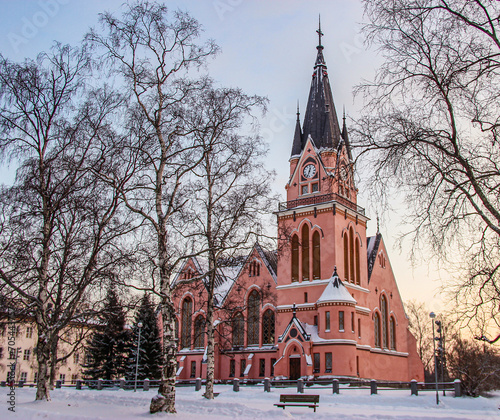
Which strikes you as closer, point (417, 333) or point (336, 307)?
point (336, 307)

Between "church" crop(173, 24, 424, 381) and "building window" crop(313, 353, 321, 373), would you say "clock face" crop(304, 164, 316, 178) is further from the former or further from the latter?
"building window" crop(313, 353, 321, 373)

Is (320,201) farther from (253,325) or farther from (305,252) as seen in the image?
(253,325)

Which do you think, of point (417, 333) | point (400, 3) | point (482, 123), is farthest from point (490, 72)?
point (417, 333)

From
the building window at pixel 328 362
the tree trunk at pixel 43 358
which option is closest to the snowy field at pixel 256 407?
the tree trunk at pixel 43 358

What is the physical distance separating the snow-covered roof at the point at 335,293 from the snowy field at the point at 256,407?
944 cm

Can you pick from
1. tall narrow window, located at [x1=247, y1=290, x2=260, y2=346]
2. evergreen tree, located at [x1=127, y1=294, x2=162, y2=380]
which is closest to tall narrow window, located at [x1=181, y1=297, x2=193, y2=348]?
evergreen tree, located at [x1=127, y1=294, x2=162, y2=380]

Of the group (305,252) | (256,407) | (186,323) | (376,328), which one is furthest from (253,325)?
(256,407)

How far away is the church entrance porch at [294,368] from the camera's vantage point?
40656 millimetres

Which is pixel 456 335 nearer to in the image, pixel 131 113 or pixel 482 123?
pixel 482 123

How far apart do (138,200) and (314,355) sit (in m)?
25.0

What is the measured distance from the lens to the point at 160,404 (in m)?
15.6

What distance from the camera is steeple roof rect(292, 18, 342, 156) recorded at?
159 ft

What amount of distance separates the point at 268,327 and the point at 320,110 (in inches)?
802

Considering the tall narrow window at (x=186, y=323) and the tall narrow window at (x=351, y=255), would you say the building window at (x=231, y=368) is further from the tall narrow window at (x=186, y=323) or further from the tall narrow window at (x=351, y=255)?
the tall narrow window at (x=351, y=255)
